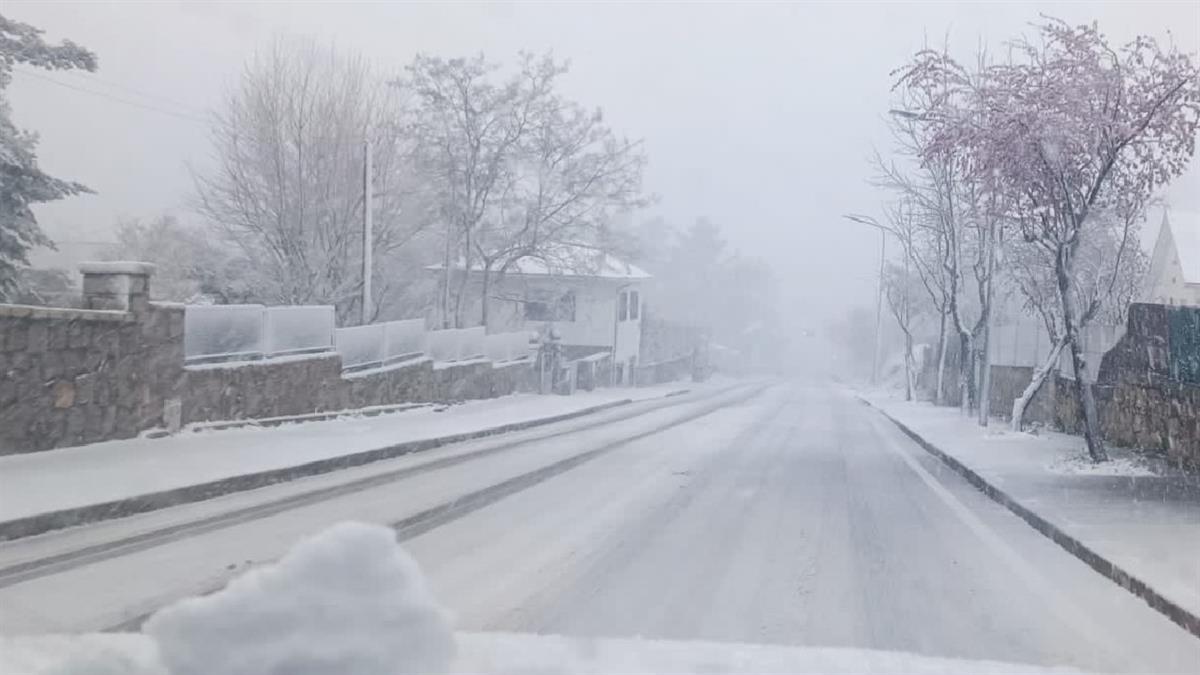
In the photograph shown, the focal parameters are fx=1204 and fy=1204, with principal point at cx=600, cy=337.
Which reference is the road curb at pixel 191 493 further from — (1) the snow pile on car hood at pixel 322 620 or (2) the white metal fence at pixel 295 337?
(1) the snow pile on car hood at pixel 322 620

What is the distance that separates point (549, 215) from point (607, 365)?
52.1 feet

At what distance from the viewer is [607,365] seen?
2047 inches

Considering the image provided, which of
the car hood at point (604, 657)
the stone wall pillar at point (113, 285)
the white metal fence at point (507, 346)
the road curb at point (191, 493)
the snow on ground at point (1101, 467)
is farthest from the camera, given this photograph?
the white metal fence at point (507, 346)

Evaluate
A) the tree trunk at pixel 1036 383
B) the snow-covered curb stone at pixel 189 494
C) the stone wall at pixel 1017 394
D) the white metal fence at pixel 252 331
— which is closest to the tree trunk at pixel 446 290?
the white metal fence at pixel 252 331

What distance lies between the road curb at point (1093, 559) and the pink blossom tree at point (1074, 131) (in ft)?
8.15

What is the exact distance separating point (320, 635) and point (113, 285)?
10.9 meters

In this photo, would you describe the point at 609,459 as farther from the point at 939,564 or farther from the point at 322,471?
the point at 939,564

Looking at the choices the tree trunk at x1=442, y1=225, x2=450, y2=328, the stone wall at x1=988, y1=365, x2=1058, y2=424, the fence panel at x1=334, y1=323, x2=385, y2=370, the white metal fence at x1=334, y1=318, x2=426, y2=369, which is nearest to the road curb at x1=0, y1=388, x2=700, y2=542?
the fence panel at x1=334, y1=323, x2=385, y2=370

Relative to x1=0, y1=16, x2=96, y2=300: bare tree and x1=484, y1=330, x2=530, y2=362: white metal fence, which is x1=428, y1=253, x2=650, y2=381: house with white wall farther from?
x1=0, y1=16, x2=96, y2=300: bare tree

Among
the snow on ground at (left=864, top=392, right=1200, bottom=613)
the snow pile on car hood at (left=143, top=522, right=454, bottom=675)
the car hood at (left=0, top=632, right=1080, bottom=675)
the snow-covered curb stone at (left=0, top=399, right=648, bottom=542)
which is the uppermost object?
the snow pile on car hood at (left=143, top=522, right=454, bottom=675)

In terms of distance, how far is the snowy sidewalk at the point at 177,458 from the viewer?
1073cm

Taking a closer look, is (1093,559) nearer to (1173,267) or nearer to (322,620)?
(322,620)

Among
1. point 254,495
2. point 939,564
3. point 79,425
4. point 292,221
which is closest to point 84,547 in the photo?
point 254,495

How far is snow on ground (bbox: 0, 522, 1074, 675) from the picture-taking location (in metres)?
4.77
